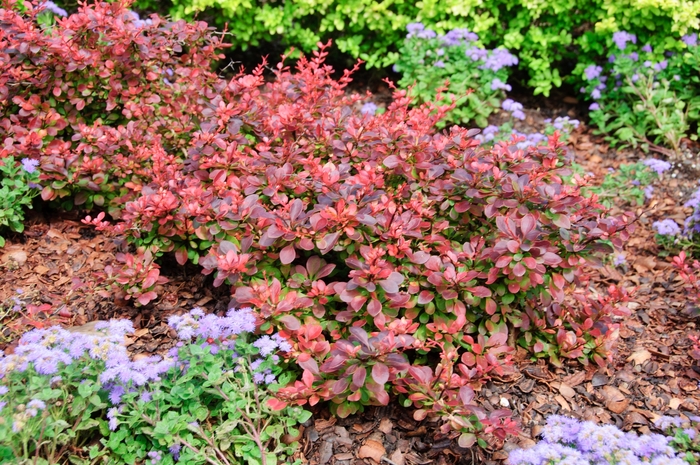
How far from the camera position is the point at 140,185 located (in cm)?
303

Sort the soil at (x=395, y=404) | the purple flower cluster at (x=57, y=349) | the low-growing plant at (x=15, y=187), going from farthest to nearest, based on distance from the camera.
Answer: the low-growing plant at (x=15, y=187) < the soil at (x=395, y=404) < the purple flower cluster at (x=57, y=349)

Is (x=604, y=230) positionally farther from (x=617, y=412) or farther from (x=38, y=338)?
(x=38, y=338)

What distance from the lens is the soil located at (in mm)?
2436

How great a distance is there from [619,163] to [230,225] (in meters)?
3.18

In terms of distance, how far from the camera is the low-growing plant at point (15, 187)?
9.75 feet

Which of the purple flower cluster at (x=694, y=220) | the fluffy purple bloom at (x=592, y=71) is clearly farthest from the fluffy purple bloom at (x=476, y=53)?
the purple flower cluster at (x=694, y=220)

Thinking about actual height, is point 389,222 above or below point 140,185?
above

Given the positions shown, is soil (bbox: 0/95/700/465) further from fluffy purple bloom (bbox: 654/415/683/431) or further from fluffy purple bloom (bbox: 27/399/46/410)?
fluffy purple bloom (bbox: 27/399/46/410)

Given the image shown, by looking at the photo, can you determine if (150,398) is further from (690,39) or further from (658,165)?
(690,39)

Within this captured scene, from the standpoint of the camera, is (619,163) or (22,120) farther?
(619,163)

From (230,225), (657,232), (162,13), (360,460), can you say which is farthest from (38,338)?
(162,13)

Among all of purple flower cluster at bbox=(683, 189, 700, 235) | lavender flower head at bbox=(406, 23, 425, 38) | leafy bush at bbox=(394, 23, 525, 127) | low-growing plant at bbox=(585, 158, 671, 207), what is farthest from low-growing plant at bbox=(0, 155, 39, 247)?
purple flower cluster at bbox=(683, 189, 700, 235)

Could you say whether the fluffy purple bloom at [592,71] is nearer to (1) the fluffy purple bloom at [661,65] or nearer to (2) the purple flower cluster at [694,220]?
(1) the fluffy purple bloom at [661,65]

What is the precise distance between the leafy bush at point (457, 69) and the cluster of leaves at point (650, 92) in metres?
0.79
